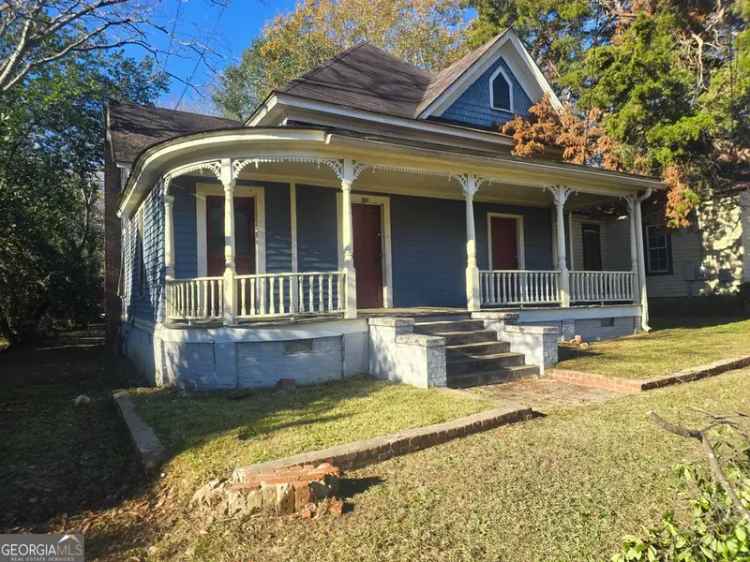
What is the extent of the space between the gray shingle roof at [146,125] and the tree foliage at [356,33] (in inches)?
498

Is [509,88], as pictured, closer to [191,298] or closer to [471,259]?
[471,259]

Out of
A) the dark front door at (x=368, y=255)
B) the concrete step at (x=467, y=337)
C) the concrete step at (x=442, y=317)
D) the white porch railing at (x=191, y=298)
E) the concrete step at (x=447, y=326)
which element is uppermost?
the dark front door at (x=368, y=255)

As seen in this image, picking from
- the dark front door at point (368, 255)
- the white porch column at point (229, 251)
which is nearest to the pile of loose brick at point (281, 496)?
the white porch column at point (229, 251)

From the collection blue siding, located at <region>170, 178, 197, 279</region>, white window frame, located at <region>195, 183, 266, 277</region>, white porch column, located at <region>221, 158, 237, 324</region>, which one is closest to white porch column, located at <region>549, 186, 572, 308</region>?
white window frame, located at <region>195, 183, 266, 277</region>

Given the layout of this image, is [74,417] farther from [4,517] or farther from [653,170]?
[653,170]

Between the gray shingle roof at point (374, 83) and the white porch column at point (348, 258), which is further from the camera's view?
the gray shingle roof at point (374, 83)

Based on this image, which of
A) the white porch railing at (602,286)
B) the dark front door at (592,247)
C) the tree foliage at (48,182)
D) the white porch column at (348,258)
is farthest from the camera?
the dark front door at (592,247)

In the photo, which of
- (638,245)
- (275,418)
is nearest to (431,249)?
(638,245)

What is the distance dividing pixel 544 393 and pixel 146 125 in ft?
42.1

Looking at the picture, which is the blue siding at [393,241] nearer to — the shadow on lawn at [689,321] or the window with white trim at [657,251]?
the shadow on lawn at [689,321]

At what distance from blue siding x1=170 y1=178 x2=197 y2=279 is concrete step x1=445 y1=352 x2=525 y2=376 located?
475cm

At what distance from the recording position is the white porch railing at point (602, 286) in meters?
10.9

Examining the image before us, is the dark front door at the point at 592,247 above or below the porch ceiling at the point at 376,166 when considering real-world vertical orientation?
below

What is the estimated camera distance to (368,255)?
1048cm
